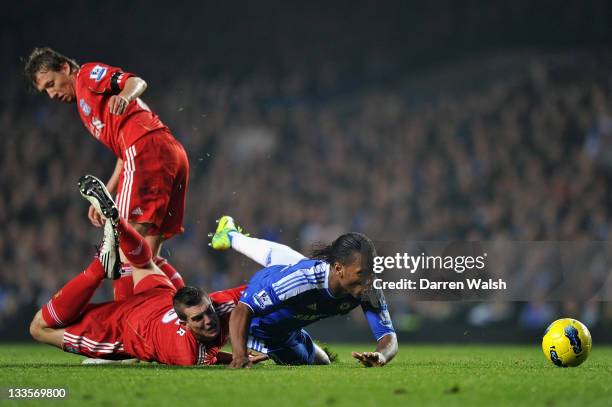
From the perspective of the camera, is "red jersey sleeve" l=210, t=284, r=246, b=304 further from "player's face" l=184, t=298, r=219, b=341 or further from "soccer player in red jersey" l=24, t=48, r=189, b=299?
"soccer player in red jersey" l=24, t=48, r=189, b=299

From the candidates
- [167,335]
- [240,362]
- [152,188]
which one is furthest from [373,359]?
[152,188]

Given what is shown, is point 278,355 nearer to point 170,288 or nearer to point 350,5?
point 170,288

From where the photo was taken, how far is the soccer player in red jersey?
7.21 meters

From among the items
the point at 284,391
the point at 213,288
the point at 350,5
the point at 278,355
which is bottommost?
the point at 213,288

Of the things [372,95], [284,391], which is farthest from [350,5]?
[284,391]

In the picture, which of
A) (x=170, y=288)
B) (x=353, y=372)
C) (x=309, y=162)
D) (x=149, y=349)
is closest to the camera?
(x=353, y=372)

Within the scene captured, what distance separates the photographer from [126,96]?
22.4ft

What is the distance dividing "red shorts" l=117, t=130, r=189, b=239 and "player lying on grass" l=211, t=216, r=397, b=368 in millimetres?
1411

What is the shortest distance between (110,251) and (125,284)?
78cm

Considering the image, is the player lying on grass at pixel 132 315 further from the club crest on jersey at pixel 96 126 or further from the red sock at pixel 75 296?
the club crest on jersey at pixel 96 126

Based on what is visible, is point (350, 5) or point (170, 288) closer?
point (170, 288)

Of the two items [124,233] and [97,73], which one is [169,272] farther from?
[97,73]

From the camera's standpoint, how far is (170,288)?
6.95m

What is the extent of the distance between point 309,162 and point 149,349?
10740 mm
